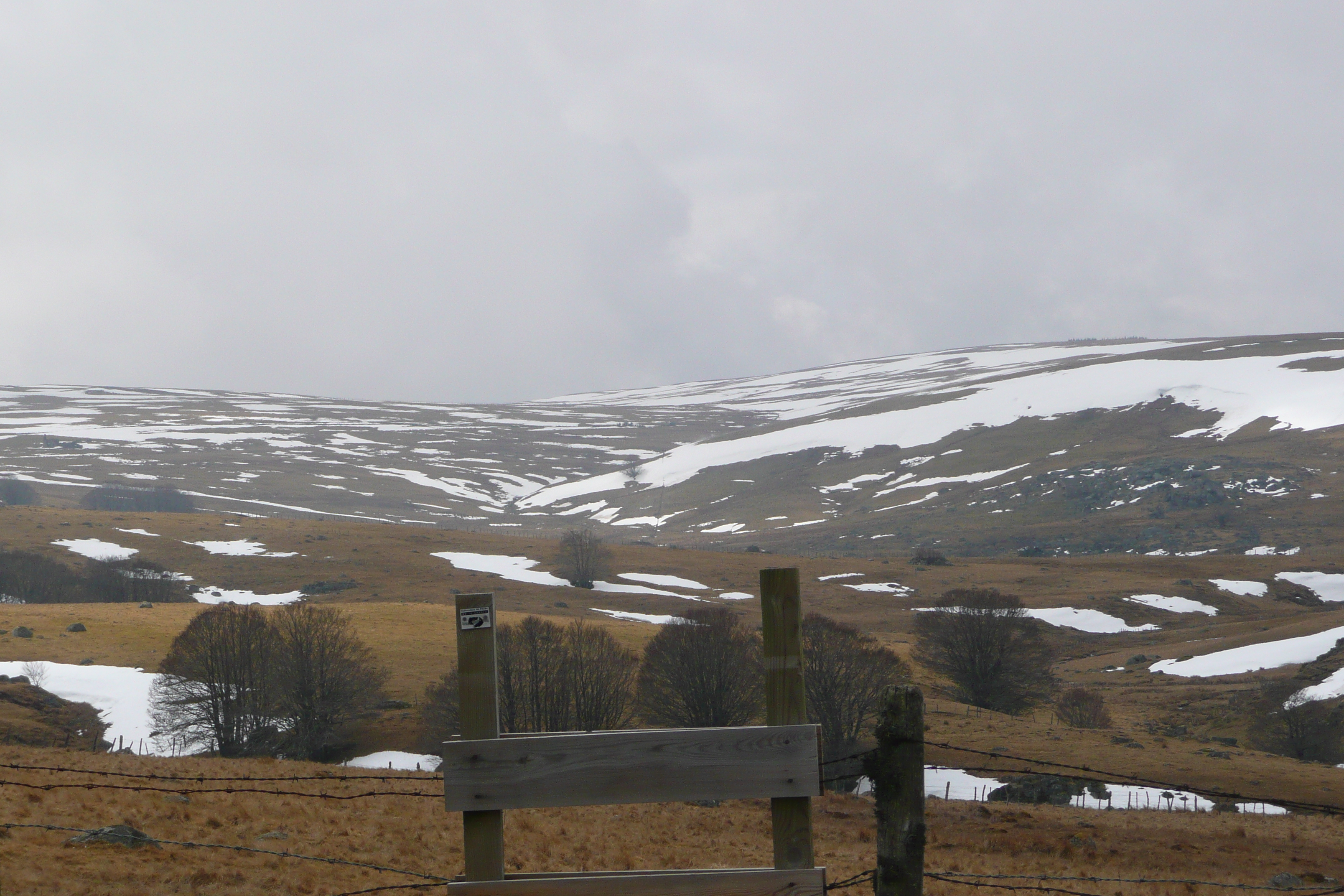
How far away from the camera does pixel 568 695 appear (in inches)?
2069

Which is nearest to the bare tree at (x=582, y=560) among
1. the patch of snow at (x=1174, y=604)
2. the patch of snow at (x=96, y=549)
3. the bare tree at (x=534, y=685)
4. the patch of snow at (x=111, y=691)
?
the patch of snow at (x=96, y=549)

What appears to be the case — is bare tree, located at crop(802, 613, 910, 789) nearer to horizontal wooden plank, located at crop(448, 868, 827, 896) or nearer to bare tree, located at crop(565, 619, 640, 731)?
bare tree, located at crop(565, 619, 640, 731)

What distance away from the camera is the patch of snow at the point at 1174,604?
367ft

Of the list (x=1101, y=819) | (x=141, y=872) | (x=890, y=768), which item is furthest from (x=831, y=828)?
(x=890, y=768)

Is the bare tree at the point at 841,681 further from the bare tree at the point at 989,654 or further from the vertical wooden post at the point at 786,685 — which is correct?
the vertical wooden post at the point at 786,685

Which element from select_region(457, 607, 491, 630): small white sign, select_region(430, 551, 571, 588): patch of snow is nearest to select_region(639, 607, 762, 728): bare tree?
select_region(457, 607, 491, 630): small white sign

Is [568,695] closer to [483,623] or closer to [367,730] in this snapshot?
[367,730]

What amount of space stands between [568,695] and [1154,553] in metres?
144

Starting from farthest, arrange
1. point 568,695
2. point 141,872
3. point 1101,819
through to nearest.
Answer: point 568,695 → point 1101,819 → point 141,872

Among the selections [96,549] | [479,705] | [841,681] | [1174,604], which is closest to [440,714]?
[841,681]

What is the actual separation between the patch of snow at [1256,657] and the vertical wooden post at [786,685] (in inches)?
3218

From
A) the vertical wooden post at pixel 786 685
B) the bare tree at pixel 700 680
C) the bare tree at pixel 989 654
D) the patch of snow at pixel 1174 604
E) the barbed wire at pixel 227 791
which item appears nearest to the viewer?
the vertical wooden post at pixel 786 685

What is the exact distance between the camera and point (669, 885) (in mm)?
5340

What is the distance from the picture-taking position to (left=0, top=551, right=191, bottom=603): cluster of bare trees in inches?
4200
